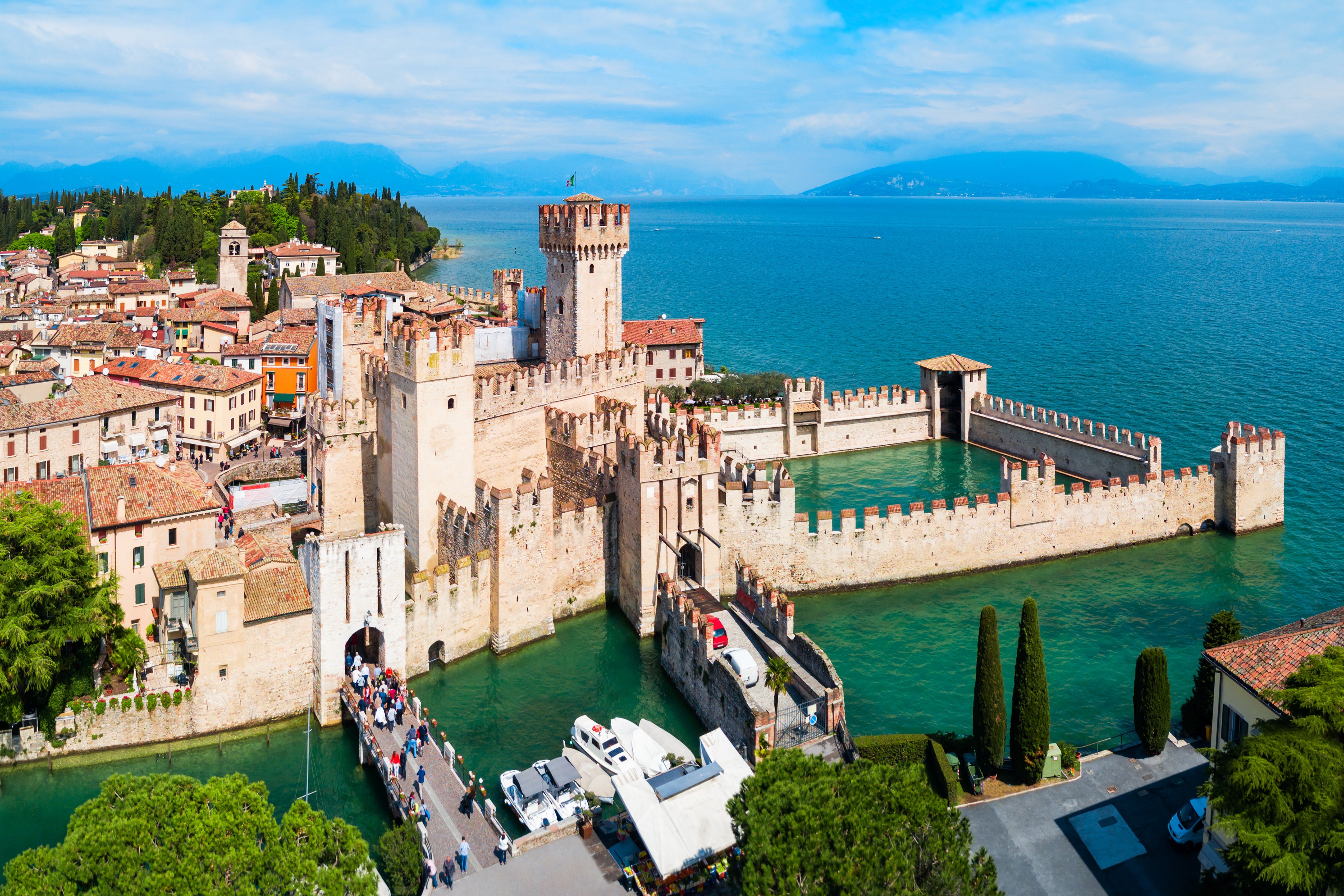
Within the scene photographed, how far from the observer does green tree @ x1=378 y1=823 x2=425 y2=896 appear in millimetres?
22531

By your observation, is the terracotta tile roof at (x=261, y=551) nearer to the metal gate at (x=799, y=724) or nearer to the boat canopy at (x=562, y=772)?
the boat canopy at (x=562, y=772)

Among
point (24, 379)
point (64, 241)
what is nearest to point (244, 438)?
point (24, 379)

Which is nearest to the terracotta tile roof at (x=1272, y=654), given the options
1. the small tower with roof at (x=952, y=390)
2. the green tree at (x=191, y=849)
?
the green tree at (x=191, y=849)

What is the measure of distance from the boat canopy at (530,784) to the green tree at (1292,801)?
14.3m

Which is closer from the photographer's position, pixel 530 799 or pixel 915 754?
pixel 530 799

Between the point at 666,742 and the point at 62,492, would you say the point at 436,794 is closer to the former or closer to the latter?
the point at 666,742

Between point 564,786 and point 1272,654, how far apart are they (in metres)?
15.7

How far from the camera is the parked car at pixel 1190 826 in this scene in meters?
22.7

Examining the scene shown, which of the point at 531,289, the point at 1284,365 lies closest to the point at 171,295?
the point at 531,289

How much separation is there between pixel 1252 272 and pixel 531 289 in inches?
5147

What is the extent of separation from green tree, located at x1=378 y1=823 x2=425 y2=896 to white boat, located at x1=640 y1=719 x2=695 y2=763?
6.92 metres

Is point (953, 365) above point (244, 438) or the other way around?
above

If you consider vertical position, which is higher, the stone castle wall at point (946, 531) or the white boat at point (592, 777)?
the stone castle wall at point (946, 531)

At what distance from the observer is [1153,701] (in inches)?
1028
